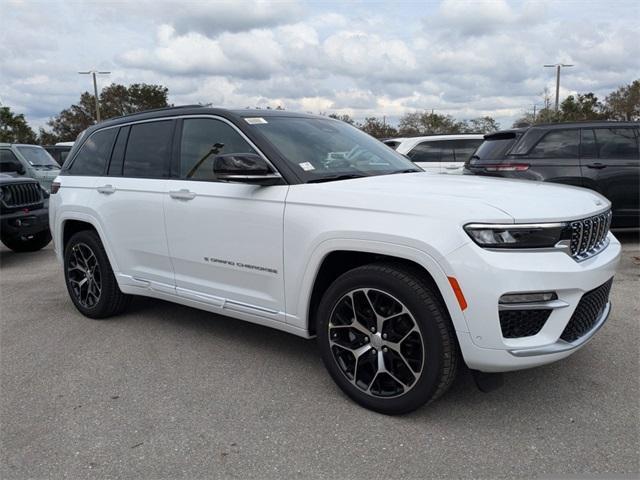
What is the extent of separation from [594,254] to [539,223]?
1.96 feet

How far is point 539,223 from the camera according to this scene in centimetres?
256

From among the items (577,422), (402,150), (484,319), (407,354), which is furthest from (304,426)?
(402,150)

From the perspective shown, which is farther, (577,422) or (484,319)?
(577,422)

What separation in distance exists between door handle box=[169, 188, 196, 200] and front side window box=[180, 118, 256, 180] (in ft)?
0.40

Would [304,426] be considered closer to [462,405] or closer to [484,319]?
[462,405]

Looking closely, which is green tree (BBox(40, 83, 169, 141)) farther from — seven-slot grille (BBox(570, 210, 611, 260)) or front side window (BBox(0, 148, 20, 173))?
seven-slot grille (BBox(570, 210, 611, 260))

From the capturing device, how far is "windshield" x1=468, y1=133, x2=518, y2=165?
24.8ft

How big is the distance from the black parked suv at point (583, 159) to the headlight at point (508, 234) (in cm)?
515

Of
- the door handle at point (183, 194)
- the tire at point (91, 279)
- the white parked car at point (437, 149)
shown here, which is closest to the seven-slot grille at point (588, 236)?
the door handle at point (183, 194)

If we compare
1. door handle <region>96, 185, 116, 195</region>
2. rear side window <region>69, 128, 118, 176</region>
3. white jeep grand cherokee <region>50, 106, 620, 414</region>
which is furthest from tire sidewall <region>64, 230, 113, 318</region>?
rear side window <region>69, 128, 118, 176</region>

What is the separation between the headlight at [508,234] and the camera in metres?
2.53

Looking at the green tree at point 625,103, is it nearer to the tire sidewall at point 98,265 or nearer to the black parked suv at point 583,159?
the black parked suv at point 583,159

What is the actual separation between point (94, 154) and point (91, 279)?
1.13 metres

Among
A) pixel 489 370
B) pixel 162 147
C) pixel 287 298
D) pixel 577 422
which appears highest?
pixel 162 147
